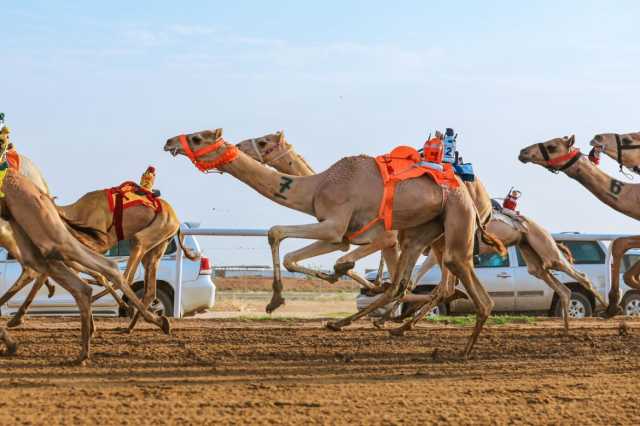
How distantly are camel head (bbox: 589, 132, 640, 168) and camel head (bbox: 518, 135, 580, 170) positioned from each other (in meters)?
0.53

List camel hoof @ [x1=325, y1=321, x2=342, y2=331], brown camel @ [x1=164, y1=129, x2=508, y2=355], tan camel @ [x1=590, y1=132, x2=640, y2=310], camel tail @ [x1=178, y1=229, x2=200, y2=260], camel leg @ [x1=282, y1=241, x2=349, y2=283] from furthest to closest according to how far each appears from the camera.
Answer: camel tail @ [x1=178, y1=229, x2=200, y2=260] → tan camel @ [x1=590, y1=132, x2=640, y2=310] → camel hoof @ [x1=325, y1=321, x2=342, y2=331] → brown camel @ [x1=164, y1=129, x2=508, y2=355] → camel leg @ [x1=282, y1=241, x2=349, y2=283]

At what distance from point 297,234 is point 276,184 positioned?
2.66 feet

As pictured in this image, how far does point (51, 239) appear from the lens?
34.1ft

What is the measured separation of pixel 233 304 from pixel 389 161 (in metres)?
17.0

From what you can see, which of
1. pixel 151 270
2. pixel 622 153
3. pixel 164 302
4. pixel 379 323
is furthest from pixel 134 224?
pixel 622 153

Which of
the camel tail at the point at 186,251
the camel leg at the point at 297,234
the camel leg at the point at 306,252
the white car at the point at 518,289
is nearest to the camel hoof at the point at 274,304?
the camel leg at the point at 297,234

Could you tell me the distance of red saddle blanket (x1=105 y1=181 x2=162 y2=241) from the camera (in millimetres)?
14406

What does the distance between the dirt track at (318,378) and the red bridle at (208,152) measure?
1.96m

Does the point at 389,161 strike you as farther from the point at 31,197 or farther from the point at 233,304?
the point at 233,304

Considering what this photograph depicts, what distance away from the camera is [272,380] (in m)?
9.85

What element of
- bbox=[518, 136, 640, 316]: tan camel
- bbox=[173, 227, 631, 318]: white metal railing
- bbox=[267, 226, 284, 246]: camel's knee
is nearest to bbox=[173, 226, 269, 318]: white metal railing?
bbox=[173, 227, 631, 318]: white metal railing

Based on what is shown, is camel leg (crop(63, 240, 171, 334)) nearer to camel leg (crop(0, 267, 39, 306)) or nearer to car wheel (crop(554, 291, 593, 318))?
camel leg (crop(0, 267, 39, 306))

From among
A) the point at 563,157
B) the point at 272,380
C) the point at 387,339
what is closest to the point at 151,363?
the point at 272,380

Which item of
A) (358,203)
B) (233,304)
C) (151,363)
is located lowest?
(233,304)
